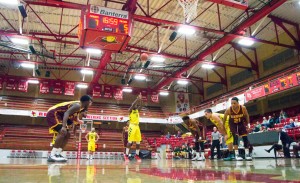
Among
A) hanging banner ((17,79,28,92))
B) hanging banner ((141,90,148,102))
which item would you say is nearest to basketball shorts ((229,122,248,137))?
Answer: hanging banner ((141,90,148,102))

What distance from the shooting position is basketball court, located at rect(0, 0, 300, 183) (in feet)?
28.6

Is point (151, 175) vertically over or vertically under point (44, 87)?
under

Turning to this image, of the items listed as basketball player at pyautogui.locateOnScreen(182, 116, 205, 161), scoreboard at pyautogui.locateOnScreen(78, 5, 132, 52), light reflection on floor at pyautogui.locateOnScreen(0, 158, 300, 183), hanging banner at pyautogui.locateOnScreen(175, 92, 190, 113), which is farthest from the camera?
hanging banner at pyautogui.locateOnScreen(175, 92, 190, 113)

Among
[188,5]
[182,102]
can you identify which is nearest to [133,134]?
[188,5]

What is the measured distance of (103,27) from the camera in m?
8.77

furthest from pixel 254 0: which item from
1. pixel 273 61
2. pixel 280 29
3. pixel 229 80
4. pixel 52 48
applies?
pixel 52 48

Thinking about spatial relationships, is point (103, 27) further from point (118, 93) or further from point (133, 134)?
point (118, 93)

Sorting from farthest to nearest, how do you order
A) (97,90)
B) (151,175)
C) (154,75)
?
(97,90) < (154,75) < (151,175)

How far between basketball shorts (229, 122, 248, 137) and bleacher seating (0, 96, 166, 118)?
61.0ft

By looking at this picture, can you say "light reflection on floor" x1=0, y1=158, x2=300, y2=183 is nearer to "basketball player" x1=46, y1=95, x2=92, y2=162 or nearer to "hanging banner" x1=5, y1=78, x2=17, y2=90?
"basketball player" x1=46, y1=95, x2=92, y2=162

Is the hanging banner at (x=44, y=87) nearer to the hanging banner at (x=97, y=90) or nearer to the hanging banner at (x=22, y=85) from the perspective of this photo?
the hanging banner at (x=22, y=85)

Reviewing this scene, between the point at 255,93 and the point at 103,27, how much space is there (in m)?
10.7

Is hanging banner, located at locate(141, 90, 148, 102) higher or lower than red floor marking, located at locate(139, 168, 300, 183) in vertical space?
higher

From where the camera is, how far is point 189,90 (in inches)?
1126
